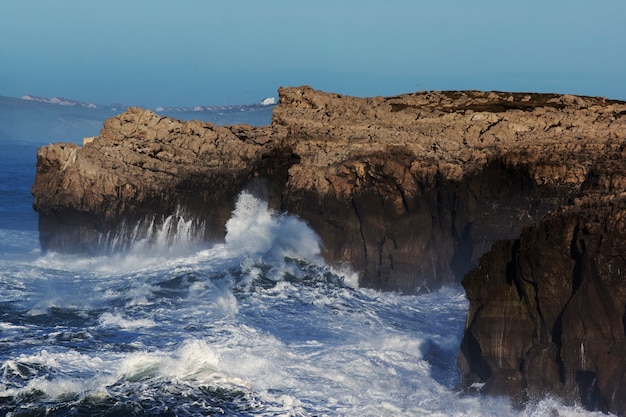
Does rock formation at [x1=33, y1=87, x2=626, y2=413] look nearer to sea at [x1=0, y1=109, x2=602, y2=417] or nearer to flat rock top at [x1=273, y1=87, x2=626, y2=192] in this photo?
flat rock top at [x1=273, y1=87, x2=626, y2=192]

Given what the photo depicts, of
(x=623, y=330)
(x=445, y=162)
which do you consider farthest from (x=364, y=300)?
(x=623, y=330)

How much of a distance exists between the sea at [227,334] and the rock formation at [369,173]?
2.86 ft

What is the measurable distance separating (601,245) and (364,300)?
13302 millimetres

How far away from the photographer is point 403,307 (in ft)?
117

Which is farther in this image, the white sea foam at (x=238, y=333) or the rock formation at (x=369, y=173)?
the rock formation at (x=369, y=173)

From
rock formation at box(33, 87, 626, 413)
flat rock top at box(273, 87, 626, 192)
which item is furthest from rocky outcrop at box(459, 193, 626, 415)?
flat rock top at box(273, 87, 626, 192)

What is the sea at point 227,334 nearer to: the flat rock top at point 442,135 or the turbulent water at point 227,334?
the turbulent water at point 227,334

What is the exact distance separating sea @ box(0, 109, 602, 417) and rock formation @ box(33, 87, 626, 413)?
2.86 ft

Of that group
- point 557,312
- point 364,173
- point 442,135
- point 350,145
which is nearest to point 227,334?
point 557,312

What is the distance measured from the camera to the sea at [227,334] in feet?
81.5

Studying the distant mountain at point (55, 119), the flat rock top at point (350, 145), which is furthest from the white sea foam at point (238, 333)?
the distant mountain at point (55, 119)

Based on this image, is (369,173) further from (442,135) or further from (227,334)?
(227,334)

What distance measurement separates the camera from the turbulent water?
24844 mm

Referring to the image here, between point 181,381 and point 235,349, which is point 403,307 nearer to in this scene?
point 235,349
